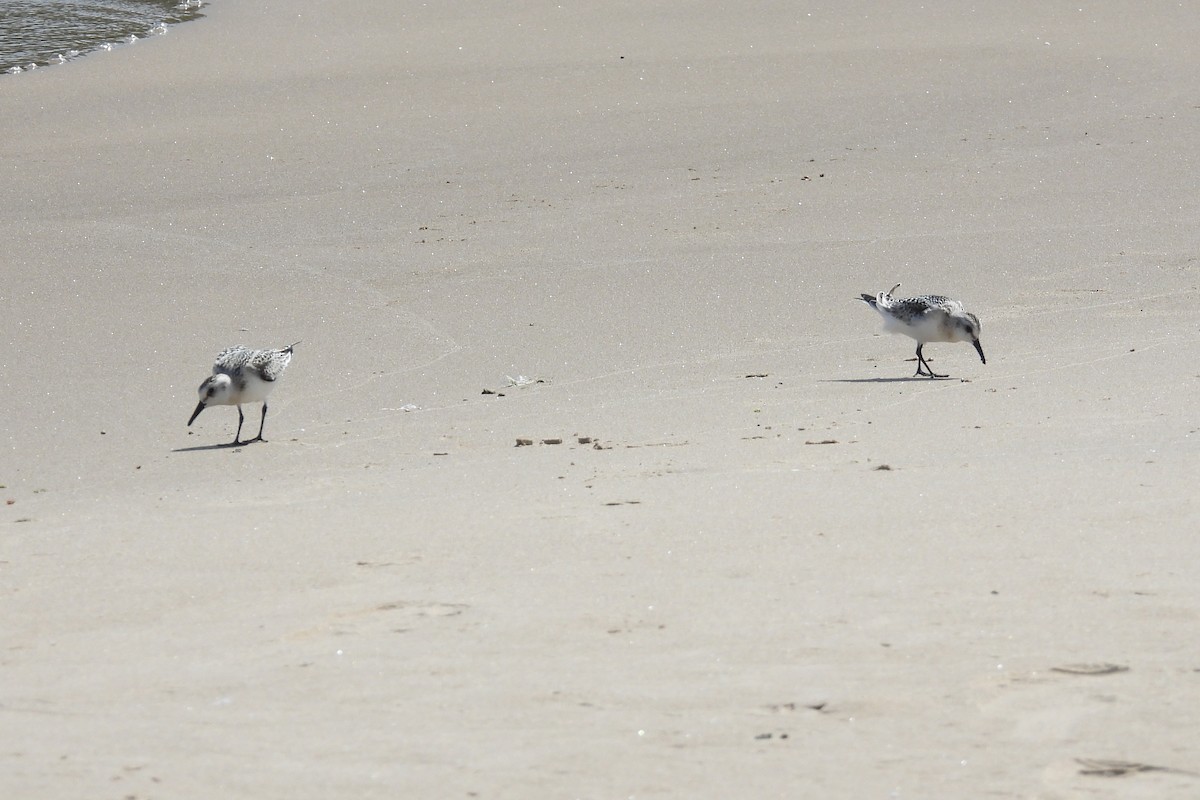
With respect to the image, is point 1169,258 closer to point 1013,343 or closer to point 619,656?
point 1013,343

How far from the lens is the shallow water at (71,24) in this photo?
2222 cm

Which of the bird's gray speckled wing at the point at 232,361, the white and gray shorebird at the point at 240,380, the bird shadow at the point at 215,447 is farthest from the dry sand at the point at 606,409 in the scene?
the bird's gray speckled wing at the point at 232,361

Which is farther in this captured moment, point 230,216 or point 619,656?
point 230,216

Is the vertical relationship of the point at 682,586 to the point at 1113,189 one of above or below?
below

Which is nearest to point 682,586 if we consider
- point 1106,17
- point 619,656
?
→ point 619,656

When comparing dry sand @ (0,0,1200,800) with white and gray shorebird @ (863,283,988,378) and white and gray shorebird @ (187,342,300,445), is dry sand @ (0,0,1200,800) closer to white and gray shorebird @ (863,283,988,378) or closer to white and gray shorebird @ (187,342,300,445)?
white and gray shorebird @ (863,283,988,378)

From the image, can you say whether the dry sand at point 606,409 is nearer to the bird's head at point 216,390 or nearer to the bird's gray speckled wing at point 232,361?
the bird's head at point 216,390

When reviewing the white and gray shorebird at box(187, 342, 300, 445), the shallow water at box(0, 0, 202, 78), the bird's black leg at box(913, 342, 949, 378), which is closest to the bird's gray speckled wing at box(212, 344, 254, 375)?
the white and gray shorebird at box(187, 342, 300, 445)

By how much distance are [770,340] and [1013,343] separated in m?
1.83

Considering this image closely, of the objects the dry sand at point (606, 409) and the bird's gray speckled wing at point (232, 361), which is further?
the bird's gray speckled wing at point (232, 361)

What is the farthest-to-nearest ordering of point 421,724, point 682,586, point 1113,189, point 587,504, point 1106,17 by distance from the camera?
point 1106,17
point 1113,189
point 587,504
point 682,586
point 421,724

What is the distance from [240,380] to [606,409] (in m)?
2.31

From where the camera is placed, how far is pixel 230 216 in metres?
15.7

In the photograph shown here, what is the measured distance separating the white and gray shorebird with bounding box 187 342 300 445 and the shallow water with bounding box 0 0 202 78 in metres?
13.3
